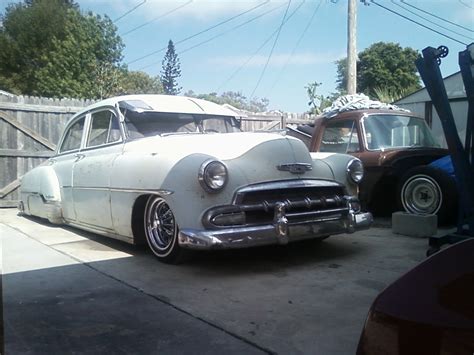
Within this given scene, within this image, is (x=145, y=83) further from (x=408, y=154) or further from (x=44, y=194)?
(x=408, y=154)

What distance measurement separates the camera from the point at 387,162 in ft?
20.8

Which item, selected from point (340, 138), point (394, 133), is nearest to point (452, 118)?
point (394, 133)

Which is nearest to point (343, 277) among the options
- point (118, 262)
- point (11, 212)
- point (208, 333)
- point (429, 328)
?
point (208, 333)

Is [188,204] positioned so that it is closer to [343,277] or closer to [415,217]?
[343,277]

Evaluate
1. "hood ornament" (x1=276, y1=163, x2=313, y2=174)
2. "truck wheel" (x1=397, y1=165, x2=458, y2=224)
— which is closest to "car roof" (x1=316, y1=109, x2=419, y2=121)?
"truck wheel" (x1=397, y1=165, x2=458, y2=224)

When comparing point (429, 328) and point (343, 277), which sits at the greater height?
point (429, 328)

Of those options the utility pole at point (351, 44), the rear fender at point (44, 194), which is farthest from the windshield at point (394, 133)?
the utility pole at point (351, 44)

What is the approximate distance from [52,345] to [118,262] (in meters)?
1.84

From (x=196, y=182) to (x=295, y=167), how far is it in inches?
37.4

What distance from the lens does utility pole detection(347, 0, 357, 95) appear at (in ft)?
38.5

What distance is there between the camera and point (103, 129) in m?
5.41

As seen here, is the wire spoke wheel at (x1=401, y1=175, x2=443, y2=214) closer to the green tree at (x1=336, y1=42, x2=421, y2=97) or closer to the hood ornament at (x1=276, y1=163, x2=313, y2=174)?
the hood ornament at (x1=276, y1=163, x2=313, y2=174)

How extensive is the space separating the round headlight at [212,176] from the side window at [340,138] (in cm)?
341

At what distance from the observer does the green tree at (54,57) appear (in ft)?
83.9
